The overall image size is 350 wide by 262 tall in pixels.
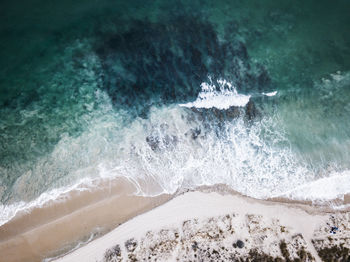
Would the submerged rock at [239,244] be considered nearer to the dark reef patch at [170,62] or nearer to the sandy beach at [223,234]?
the sandy beach at [223,234]

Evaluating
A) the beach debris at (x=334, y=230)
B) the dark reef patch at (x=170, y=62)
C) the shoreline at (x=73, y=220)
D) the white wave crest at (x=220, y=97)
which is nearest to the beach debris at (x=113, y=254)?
the shoreline at (x=73, y=220)

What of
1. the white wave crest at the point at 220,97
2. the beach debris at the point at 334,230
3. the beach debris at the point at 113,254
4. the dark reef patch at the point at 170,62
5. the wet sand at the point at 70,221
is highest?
the dark reef patch at the point at 170,62

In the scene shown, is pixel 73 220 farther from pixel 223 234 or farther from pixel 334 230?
pixel 334 230

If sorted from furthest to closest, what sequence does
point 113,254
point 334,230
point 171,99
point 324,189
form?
point 171,99 < point 324,189 < point 334,230 < point 113,254

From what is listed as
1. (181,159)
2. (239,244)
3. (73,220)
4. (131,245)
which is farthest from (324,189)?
(73,220)

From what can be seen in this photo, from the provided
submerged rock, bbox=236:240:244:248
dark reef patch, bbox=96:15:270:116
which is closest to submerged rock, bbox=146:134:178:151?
dark reef patch, bbox=96:15:270:116
